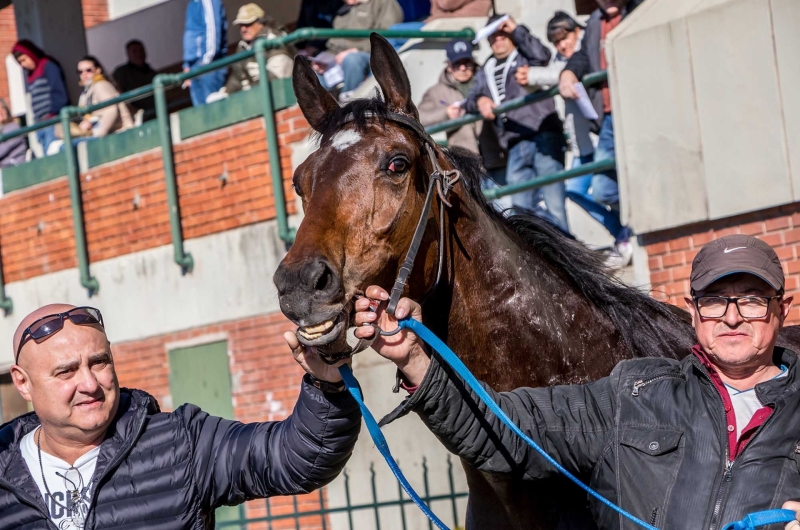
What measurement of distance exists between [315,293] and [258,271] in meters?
7.08

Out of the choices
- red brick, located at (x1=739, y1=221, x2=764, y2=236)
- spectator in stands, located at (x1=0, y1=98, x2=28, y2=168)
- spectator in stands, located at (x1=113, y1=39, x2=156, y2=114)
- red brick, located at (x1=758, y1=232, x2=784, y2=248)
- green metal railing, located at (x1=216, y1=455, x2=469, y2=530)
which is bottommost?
green metal railing, located at (x1=216, y1=455, x2=469, y2=530)

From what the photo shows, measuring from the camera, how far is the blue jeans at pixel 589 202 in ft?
26.0

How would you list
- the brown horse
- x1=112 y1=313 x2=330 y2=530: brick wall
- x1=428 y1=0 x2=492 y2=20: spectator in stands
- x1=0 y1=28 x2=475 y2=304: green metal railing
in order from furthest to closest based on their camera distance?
x1=428 y1=0 x2=492 y2=20: spectator in stands, x1=112 y1=313 x2=330 y2=530: brick wall, x1=0 y1=28 x2=475 y2=304: green metal railing, the brown horse

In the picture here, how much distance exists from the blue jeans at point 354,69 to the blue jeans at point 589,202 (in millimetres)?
2324

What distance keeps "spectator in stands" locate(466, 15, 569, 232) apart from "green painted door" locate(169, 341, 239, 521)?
3.95 metres

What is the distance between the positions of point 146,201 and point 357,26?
2964mm

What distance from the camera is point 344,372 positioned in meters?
3.18

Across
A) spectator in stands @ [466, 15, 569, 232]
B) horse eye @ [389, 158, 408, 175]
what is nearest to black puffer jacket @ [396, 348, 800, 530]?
horse eye @ [389, 158, 408, 175]

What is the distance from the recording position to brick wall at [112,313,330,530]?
401 inches

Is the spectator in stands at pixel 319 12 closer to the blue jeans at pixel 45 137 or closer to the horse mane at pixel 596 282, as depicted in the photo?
the blue jeans at pixel 45 137

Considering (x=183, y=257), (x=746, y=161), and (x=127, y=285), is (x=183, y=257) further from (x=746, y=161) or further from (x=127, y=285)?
(x=746, y=161)

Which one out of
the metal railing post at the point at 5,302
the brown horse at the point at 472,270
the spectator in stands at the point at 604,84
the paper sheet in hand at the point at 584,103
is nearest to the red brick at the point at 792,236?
the spectator in stands at the point at 604,84

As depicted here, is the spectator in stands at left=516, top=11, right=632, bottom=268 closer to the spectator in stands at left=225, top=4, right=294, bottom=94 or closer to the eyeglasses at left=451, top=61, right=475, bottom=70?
the eyeglasses at left=451, top=61, right=475, bottom=70

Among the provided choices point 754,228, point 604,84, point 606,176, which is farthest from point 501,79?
point 754,228
